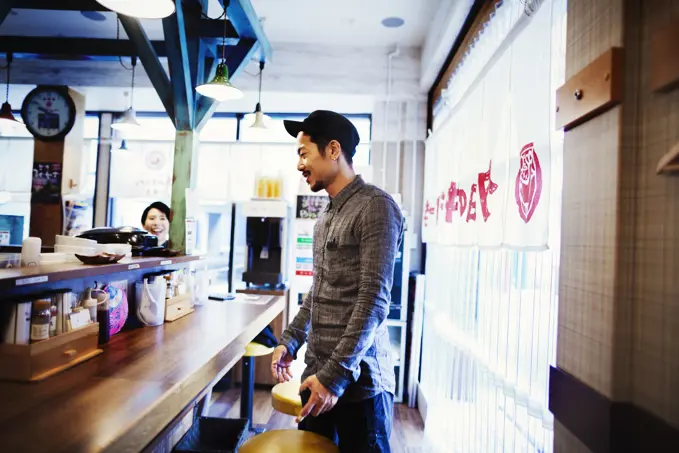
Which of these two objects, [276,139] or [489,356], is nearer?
[489,356]

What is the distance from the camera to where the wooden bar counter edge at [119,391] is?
37.9 inches

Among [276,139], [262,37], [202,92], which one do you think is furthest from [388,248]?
[276,139]

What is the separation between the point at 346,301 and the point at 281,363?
450 mm

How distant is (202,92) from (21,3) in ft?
4.48

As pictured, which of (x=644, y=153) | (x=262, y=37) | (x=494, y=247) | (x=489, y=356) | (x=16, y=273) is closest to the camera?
(x=644, y=153)

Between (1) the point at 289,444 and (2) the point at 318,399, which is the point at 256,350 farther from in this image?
(2) the point at 318,399

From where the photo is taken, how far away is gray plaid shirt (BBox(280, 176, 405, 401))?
4.49 ft

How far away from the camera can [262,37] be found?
3.20 meters

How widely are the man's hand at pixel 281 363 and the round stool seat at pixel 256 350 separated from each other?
1.35 meters

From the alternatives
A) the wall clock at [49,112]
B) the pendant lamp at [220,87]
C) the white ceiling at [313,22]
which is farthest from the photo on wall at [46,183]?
the pendant lamp at [220,87]

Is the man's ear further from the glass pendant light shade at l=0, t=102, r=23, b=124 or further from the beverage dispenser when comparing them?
the glass pendant light shade at l=0, t=102, r=23, b=124

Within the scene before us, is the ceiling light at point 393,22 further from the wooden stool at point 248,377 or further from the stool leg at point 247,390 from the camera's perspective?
the stool leg at point 247,390

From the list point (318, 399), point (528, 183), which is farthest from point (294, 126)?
point (318, 399)

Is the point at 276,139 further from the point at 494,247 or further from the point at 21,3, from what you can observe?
the point at 494,247
